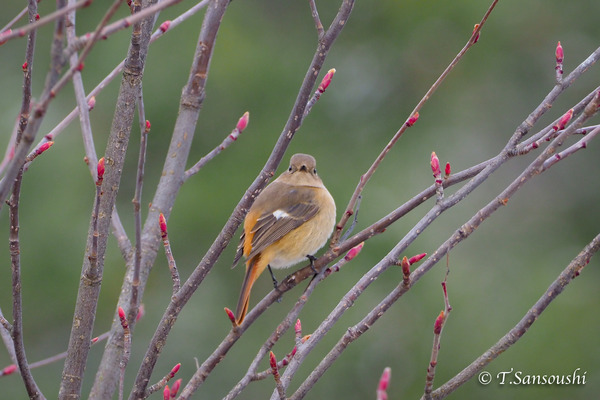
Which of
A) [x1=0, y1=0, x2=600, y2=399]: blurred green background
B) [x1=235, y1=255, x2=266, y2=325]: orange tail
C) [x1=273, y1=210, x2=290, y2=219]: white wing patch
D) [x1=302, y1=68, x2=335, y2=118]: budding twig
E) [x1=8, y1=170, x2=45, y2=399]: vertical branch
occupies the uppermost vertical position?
[x1=0, y1=0, x2=600, y2=399]: blurred green background

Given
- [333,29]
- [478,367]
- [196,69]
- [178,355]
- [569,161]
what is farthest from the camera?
[569,161]

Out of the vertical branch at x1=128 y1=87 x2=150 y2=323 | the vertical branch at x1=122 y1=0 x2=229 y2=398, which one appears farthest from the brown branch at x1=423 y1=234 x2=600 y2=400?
the vertical branch at x1=122 y1=0 x2=229 y2=398

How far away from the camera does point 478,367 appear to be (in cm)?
215

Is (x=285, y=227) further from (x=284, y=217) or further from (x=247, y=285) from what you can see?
(x=247, y=285)

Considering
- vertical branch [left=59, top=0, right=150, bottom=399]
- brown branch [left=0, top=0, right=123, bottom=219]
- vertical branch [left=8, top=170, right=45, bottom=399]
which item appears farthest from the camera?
vertical branch [left=59, top=0, right=150, bottom=399]

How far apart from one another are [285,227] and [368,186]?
4052 millimetres

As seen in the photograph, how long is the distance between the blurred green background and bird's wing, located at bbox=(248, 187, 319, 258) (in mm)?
3142

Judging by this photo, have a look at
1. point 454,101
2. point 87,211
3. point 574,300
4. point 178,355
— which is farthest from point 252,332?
point 454,101

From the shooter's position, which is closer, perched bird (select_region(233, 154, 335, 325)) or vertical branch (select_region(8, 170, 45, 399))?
vertical branch (select_region(8, 170, 45, 399))

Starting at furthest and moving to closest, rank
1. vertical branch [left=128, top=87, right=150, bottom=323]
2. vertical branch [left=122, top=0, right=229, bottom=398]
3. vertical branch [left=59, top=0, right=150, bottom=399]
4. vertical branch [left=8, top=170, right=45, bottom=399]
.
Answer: vertical branch [left=122, top=0, right=229, bottom=398] → vertical branch [left=59, top=0, right=150, bottom=399] → vertical branch [left=8, top=170, right=45, bottom=399] → vertical branch [left=128, top=87, right=150, bottom=323]

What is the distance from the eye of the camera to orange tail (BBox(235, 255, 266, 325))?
3334 mm

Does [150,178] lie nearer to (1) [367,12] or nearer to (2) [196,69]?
(1) [367,12]

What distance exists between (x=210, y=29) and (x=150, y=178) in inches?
249

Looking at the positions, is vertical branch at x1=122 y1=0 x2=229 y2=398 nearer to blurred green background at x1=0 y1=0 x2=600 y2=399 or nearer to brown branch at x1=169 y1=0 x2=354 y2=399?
brown branch at x1=169 y1=0 x2=354 y2=399
